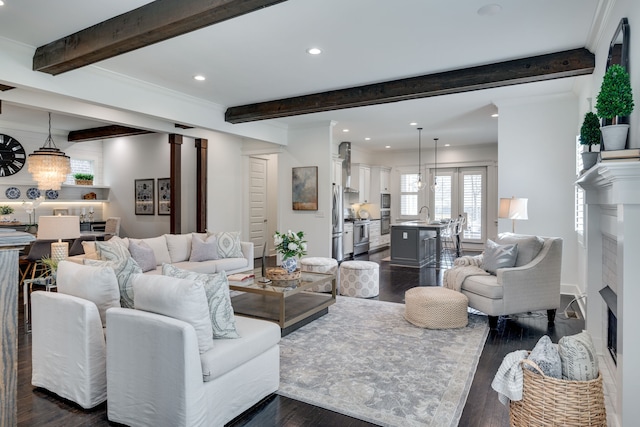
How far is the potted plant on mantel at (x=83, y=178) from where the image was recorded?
8719 millimetres

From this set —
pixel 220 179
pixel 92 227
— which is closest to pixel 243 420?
pixel 220 179

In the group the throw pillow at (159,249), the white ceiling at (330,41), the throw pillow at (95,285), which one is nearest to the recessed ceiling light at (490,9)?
the white ceiling at (330,41)

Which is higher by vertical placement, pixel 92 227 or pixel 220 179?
pixel 220 179

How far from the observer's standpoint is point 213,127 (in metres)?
6.33

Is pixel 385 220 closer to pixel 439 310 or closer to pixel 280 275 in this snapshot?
pixel 439 310

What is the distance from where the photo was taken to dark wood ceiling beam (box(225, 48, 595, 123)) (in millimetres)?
4109

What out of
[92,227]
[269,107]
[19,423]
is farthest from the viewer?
[92,227]

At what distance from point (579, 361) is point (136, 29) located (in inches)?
152

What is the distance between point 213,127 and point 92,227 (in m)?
4.64

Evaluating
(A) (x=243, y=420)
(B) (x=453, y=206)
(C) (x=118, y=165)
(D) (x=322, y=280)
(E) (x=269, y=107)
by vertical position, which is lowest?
(A) (x=243, y=420)

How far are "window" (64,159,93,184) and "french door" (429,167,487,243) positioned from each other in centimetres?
902

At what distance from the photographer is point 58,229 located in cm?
387

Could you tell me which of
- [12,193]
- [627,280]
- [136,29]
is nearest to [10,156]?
[12,193]

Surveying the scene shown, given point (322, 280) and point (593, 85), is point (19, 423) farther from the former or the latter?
point (593, 85)
